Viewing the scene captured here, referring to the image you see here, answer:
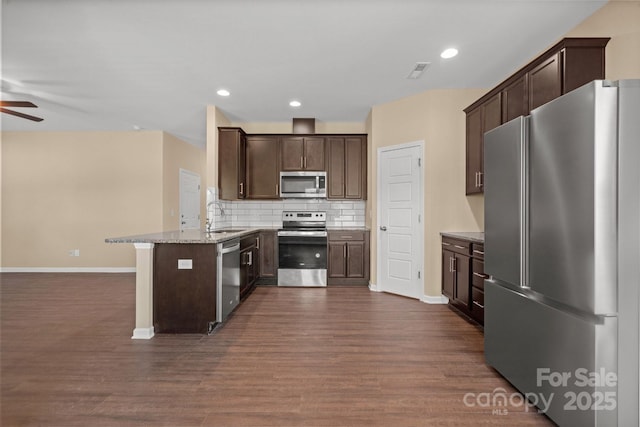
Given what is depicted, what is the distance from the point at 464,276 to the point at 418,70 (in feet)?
7.87

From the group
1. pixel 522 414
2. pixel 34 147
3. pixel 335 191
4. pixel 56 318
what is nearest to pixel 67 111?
pixel 34 147

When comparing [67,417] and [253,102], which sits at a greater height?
[253,102]

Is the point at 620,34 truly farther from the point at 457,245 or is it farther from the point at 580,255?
the point at 457,245

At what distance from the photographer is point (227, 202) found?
518 cm

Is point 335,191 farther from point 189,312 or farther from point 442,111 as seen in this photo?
point 189,312

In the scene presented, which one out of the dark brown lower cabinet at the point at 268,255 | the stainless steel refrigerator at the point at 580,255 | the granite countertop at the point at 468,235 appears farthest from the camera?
the dark brown lower cabinet at the point at 268,255

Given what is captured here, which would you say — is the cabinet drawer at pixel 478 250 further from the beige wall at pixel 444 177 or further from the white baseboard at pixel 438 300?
the white baseboard at pixel 438 300

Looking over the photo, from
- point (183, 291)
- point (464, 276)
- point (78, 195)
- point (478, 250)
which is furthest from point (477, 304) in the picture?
point (78, 195)

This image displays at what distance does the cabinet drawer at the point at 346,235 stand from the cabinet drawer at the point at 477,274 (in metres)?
1.88

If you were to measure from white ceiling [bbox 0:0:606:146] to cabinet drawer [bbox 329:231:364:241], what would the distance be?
1.97 m

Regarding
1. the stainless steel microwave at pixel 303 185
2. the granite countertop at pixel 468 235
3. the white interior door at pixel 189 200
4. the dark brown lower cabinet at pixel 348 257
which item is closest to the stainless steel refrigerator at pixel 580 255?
the granite countertop at pixel 468 235

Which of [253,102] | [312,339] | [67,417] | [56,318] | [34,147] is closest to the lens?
[67,417]

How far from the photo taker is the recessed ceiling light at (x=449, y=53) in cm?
292

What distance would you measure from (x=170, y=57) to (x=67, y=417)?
10.2 ft
